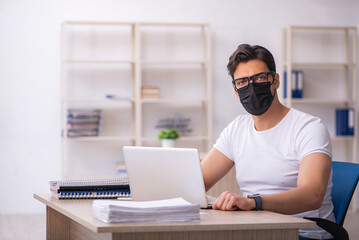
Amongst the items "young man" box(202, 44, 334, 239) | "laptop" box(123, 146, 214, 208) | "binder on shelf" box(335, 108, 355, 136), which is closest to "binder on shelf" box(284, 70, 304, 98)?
"binder on shelf" box(335, 108, 355, 136)

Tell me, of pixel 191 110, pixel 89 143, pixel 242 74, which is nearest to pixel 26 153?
pixel 89 143

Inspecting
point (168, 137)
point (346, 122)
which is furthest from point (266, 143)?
point (346, 122)

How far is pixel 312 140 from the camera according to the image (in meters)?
2.00

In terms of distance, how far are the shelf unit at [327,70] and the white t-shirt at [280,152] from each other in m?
3.94

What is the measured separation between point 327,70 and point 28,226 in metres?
3.59

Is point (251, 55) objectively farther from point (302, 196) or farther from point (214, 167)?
point (302, 196)

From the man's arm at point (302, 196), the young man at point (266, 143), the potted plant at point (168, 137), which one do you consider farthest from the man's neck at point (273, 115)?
the potted plant at point (168, 137)

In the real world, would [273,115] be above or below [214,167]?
above

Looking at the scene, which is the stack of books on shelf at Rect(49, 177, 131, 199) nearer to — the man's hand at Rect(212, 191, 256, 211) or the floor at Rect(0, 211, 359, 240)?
the man's hand at Rect(212, 191, 256, 211)

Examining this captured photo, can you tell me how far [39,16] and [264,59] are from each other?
406 centimetres

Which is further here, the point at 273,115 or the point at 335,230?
the point at 273,115

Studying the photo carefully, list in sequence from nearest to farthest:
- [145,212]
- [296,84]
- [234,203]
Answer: [145,212] < [234,203] < [296,84]

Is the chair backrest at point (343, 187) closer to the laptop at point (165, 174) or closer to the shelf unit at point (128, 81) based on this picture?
the laptop at point (165, 174)

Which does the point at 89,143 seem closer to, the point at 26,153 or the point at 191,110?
the point at 26,153
